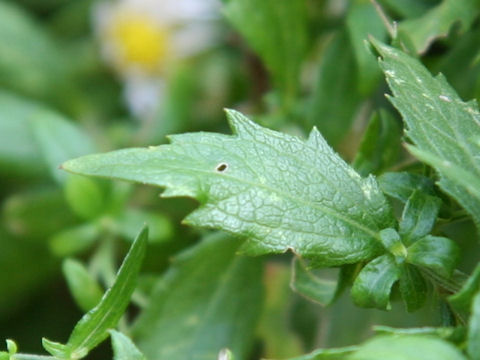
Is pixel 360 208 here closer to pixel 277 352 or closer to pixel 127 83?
pixel 277 352

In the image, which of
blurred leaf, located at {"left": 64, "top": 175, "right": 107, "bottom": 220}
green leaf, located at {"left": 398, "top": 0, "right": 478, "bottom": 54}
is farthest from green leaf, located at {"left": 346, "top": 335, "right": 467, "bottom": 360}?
blurred leaf, located at {"left": 64, "top": 175, "right": 107, "bottom": 220}

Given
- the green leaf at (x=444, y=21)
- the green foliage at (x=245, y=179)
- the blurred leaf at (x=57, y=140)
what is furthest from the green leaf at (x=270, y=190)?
the blurred leaf at (x=57, y=140)

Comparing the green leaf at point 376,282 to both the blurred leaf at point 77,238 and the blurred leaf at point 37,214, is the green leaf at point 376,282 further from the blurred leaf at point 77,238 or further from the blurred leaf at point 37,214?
the blurred leaf at point 37,214

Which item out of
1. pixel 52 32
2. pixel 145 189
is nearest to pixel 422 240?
pixel 145 189

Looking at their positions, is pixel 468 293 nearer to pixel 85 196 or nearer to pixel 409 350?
pixel 409 350

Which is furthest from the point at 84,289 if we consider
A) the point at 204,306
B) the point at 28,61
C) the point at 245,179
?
the point at 28,61

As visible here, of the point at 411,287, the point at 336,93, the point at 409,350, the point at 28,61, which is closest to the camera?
the point at 409,350
